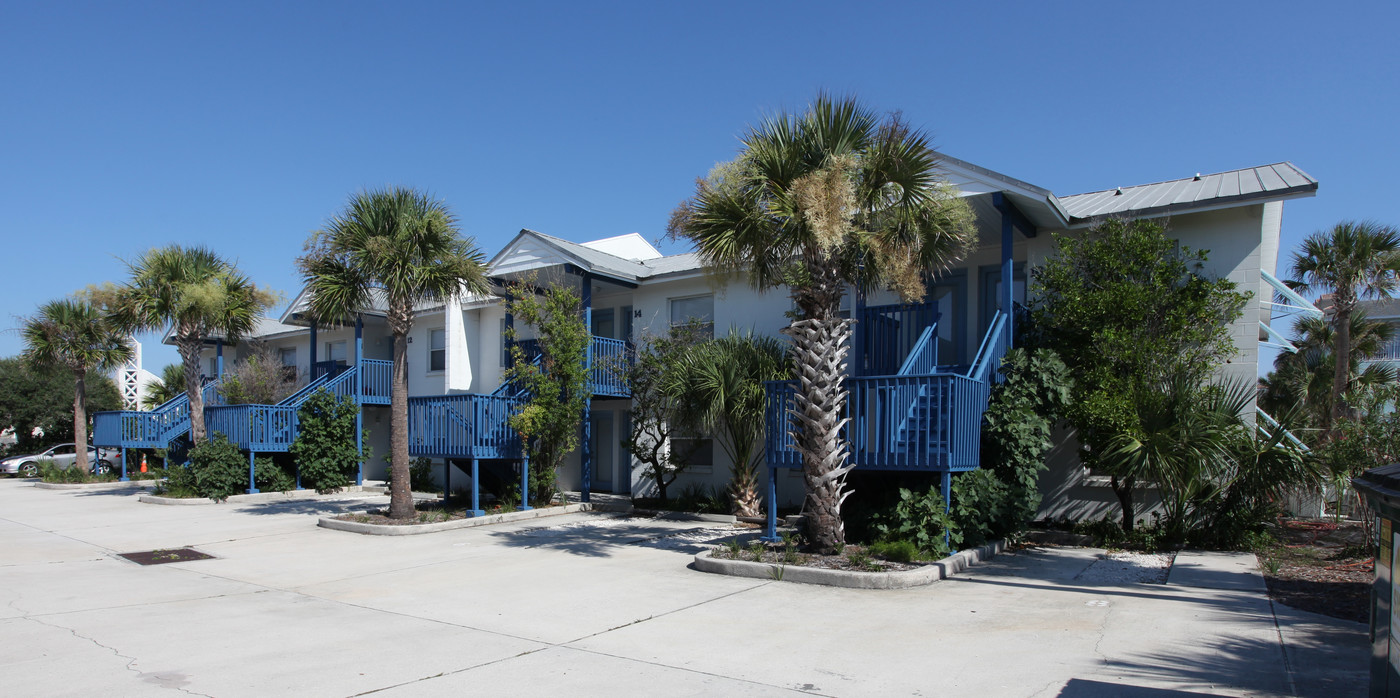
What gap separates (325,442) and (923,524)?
50.8 feet

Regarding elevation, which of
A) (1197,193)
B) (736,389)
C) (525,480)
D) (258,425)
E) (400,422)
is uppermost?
(1197,193)

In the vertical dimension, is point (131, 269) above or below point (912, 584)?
above

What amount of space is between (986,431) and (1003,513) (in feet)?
3.63

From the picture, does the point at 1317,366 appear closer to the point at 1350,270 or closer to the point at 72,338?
the point at 1350,270

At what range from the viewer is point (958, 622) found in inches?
294

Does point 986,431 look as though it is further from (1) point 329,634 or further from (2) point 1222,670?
(1) point 329,634

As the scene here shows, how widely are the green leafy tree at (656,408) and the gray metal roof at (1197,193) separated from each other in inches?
287

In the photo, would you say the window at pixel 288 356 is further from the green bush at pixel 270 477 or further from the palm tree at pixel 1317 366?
the palm tree at pixel 1317 366

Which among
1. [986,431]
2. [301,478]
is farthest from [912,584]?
[301,478]

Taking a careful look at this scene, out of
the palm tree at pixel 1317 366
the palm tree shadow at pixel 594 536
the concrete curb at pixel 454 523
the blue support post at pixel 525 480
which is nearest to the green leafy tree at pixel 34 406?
the concrete curb at pixel 454 523

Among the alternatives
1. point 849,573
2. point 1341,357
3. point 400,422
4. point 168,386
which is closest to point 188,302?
point 400,422

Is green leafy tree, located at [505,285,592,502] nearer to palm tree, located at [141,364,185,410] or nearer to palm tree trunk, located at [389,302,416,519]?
palm tree trunk, located at [389,302,416,519]

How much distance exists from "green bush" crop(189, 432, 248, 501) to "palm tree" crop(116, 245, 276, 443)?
53cm

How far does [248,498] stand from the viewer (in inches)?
754
